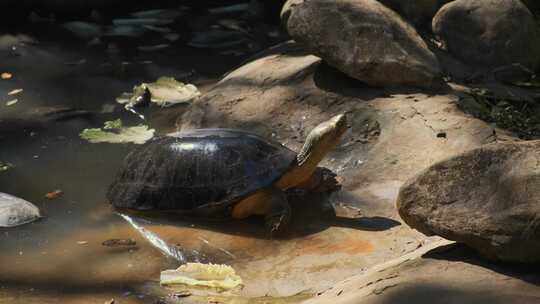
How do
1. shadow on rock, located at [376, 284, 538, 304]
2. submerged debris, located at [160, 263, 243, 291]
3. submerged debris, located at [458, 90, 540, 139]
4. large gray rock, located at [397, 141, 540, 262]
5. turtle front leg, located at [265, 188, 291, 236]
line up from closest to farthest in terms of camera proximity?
shadow on rock, located at [376, 284, 538, 304]
large gray rock, located at [397, 141, 540, 262]
submerged debris, located at [160, 263, 243, 291]
turtle front leg, located at [265, 188, 291, 236]
submerged debris, located at [458, 90, 540, 139]

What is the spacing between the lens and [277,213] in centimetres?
578

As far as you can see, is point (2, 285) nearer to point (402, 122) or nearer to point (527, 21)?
point (402, 122)

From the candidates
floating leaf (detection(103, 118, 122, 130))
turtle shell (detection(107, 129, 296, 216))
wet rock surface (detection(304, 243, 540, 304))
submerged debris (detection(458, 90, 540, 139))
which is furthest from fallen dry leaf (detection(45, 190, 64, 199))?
submerged debris (detection(458, 90, 540, 139))

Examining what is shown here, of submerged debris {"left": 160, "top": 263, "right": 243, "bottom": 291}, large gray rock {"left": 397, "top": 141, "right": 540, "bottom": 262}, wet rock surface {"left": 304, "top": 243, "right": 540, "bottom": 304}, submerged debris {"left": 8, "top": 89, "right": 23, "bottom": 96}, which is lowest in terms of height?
submerged debris {"left": 160, "top": 263, "right": 243, "bottom": 291}

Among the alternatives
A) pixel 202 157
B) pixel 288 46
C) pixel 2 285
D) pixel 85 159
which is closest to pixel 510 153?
pixel 202 157

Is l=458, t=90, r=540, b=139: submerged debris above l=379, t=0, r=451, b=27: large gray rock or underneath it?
underneath

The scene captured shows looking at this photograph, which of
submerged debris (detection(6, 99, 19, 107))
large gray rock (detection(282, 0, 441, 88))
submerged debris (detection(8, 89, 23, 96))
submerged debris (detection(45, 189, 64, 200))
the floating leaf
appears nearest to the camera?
submerged debris (detection(45, 189, 64, 200))

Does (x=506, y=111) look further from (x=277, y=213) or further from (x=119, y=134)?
(x=119, y=134)

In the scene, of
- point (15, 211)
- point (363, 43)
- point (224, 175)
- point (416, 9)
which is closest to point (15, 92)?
Answer: point (15, 211)

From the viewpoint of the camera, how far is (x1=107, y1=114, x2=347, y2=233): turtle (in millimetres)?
5824

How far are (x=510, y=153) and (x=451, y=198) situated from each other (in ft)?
1.07

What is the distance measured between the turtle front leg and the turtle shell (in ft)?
0.37

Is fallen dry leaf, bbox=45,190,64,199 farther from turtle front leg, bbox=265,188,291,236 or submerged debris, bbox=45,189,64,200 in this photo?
turtle front leg, bbox=265,188,291,236

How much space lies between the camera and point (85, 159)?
22.8 ft
